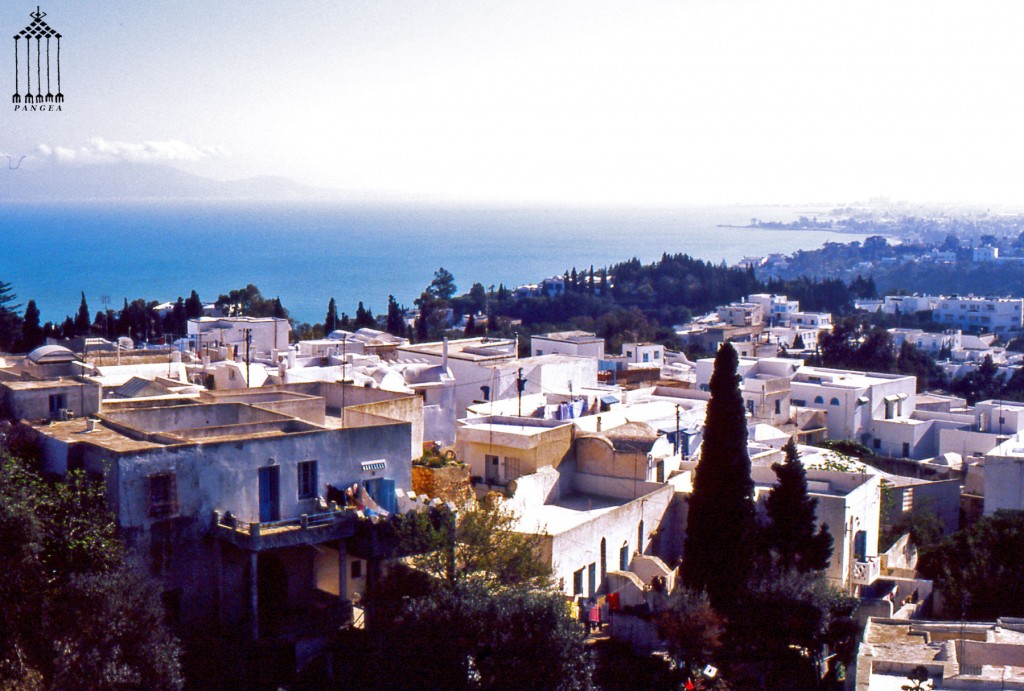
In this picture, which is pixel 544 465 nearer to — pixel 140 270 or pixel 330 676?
pixel 330 676

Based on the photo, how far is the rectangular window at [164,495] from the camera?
41.9 feet

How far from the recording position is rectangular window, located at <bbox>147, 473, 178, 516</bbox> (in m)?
12.8

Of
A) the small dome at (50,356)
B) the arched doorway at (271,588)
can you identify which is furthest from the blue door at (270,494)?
the small dome at (50,356)

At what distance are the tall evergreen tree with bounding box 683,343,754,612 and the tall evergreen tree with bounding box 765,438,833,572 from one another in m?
0.47

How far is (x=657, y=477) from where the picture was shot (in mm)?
18844

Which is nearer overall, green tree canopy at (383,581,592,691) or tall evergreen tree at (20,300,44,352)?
green tree canopy at (383,581,592,691)

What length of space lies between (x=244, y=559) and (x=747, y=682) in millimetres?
6957

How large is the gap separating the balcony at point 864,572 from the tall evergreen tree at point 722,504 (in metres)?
3.14

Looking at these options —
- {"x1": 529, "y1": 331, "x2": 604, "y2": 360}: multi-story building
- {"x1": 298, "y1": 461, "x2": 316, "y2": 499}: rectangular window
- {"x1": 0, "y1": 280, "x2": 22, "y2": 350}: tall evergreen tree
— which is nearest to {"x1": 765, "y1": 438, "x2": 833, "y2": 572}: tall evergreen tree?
{"x1": 298, "y1": 461, "x2": 316, "y2": 499}: rectangular window

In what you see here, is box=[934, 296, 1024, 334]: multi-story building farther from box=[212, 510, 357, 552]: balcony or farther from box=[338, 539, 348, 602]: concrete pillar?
box=[212, 510, 357, 552]: balcony

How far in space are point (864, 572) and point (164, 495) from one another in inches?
471

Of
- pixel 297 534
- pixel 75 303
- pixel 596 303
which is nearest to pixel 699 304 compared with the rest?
pixel 596 303

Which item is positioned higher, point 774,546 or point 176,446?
point 176,446

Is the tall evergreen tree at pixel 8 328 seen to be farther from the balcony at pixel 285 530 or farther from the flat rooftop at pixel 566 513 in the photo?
the balcony at pixel 285 530
